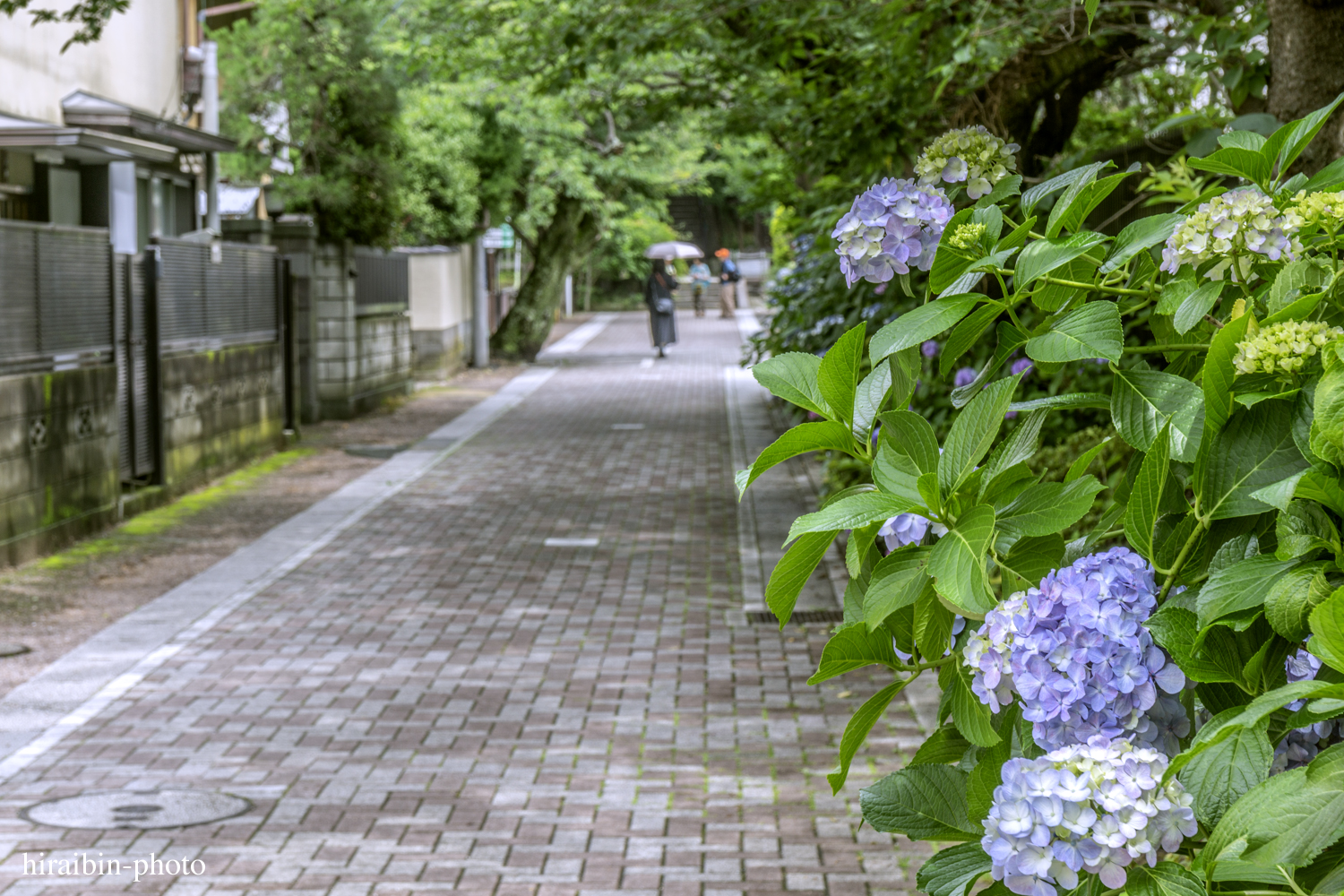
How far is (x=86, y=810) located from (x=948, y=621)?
4.10 m

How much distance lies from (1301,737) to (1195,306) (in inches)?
19.9

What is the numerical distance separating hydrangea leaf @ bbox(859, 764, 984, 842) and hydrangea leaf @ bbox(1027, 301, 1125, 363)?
1.65ft

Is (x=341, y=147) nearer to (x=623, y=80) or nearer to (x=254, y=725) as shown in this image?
(x=623, y=80)

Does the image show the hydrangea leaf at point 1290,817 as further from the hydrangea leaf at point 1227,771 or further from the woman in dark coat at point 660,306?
the woman in dark coat at point 660,306

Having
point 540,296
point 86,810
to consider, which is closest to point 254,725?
point 86,810

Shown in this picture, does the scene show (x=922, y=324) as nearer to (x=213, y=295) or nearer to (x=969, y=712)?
(x=969, y=712)

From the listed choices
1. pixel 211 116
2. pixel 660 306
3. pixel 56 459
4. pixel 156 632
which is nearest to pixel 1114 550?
pixel 156 632

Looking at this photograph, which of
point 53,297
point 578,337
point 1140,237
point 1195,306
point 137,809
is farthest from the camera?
point 578,337

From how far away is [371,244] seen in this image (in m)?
19.0

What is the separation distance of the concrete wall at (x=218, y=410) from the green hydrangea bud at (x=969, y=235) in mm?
11083

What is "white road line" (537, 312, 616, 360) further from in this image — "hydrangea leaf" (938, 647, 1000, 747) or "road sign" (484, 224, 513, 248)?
"hydrangea leaf" (938, 647, 1000, 747)

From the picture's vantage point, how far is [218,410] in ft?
44.1

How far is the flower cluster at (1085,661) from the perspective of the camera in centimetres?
141

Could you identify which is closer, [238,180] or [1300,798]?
[1300,798]
